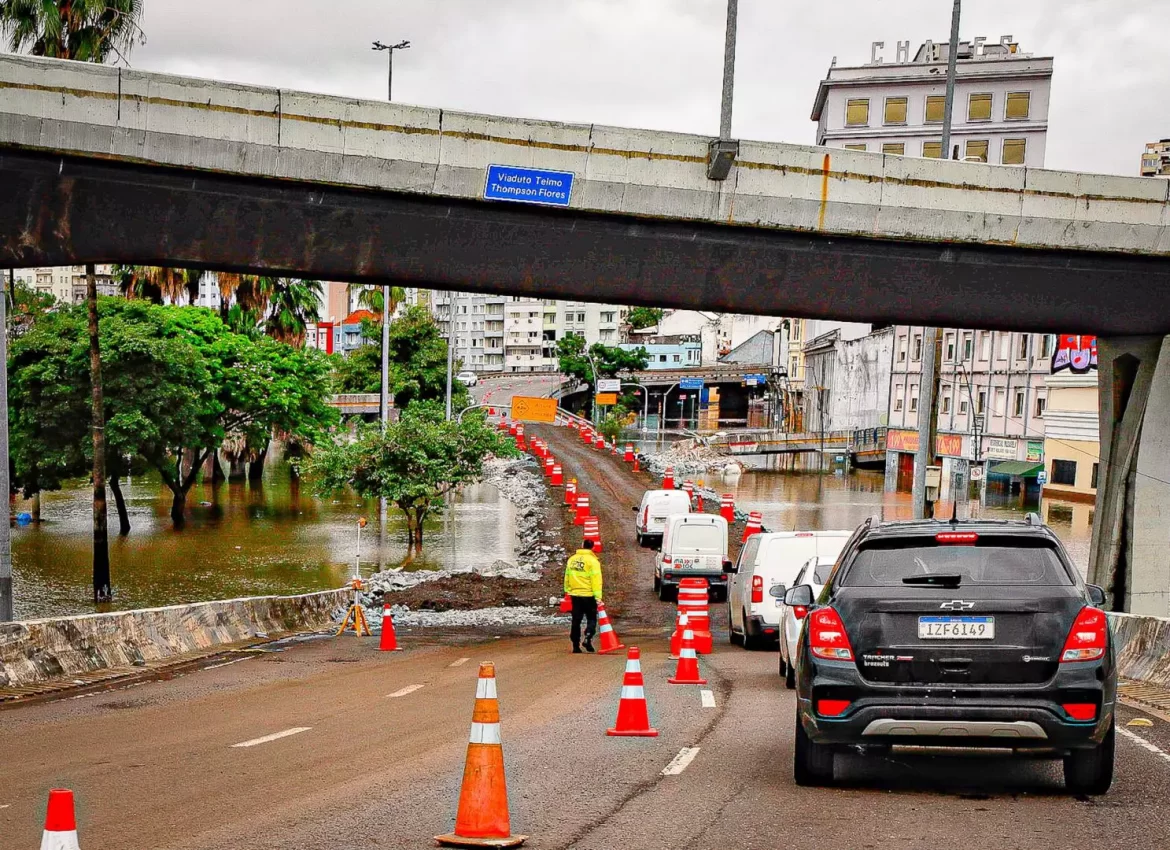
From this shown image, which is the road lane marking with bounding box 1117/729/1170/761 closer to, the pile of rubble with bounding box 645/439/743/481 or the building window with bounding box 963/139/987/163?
the pile of rubble with bounding box 645/439/743/481

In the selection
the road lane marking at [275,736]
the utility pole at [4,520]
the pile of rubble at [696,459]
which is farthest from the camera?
the pile of rubble at [696,459]

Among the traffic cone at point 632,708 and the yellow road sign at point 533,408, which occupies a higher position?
the traffic cone at point 632,708

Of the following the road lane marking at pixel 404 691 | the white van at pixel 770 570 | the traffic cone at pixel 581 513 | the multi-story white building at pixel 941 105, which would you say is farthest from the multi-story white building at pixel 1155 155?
the road lane marking at pixel 404 691

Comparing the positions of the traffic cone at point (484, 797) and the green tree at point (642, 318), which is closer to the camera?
the traffic cone at point (484, 797)

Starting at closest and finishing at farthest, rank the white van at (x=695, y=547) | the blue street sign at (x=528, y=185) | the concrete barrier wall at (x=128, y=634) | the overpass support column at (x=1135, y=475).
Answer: the concrete barrier wall at (x=128, y=634)
the blue street sign at (x=528, y=185)
the overpass support column at (x=1135, y=475)
the white van at (x=695, y=547)

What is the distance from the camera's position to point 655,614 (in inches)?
1227

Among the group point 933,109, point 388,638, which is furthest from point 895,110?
point 388,638

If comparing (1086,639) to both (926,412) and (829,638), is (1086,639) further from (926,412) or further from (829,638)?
(926,412)

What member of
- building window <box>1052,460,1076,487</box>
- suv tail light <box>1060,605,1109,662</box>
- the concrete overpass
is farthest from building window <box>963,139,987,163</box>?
suv tail light <box>1060,605,1109,662</box>

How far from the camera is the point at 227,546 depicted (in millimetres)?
50531

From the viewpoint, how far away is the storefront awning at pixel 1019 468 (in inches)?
3142

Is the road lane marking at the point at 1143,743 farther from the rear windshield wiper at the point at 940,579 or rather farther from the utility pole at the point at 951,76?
the utility pole at the point at 951,76

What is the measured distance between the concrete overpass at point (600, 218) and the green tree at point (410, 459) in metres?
28.3

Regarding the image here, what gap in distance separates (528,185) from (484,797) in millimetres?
12939
